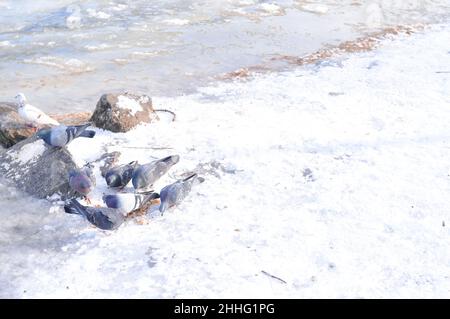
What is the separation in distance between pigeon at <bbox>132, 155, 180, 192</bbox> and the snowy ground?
0.23 m

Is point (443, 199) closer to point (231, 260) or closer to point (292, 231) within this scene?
point (292, 231)

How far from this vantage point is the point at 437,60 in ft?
28.7

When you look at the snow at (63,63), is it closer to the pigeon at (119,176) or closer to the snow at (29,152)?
the snow at (29,152)

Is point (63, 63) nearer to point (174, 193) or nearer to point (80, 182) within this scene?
point (80, 182)

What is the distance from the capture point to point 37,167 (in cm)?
506

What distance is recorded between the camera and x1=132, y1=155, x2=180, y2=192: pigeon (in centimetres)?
471

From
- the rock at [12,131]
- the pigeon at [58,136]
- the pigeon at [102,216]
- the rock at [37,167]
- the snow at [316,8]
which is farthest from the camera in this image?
the snow at [316,8]

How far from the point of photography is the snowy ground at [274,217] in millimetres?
3727

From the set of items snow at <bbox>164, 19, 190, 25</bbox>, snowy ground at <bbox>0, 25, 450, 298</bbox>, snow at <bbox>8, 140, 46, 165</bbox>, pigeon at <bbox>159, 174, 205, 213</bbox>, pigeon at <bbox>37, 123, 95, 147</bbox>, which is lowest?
snowy ground at <bbox>0, 25, 450, 298</bbox>

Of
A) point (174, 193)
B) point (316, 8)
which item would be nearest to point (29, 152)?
point (174, 193)

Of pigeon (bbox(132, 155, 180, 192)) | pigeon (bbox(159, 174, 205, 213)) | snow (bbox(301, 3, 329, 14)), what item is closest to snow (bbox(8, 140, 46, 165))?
pigeon (bbox(132, 155, 180, 192))

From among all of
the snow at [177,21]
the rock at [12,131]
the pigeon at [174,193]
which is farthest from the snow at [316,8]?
the pigeon at [174,193]

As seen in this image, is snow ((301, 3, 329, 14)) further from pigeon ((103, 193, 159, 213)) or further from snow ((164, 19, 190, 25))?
pigeon ((103, 193, 159, 213))

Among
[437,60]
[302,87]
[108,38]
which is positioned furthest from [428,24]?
[108,38]
